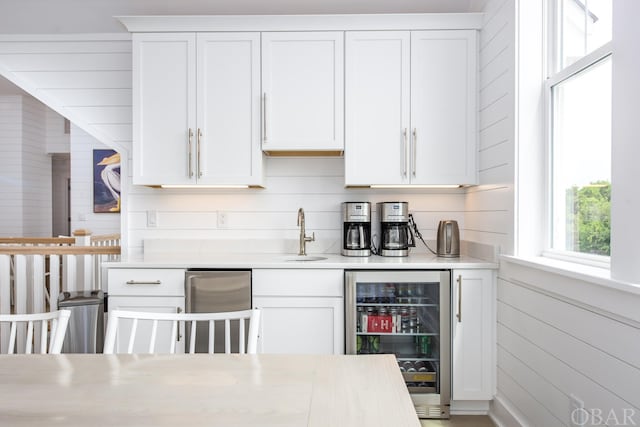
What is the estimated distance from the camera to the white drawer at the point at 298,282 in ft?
8.30

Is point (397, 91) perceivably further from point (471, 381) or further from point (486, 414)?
point (486, 414)

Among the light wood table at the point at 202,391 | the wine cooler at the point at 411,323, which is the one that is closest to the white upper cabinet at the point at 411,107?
the wine cooler at the point at 411,323

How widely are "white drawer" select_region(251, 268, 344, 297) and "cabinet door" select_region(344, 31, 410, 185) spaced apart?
2.10 ft

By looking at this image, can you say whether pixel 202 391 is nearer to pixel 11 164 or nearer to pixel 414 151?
pixel 414 151

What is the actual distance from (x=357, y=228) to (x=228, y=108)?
113 centimetres

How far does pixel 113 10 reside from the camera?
3201 mm

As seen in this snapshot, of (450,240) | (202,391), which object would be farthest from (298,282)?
(202,391)

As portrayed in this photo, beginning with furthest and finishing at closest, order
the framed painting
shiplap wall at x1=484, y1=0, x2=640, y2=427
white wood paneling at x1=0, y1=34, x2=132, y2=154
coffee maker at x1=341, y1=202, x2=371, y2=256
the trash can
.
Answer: the framed painting < white wood paneling at x1=0, y1=34, x2=132, y2=154 < coffee maker at x1=341, y1=202, x2=371, y2=256 < the trash can < shiplap wall at x1=484, y1=0, x2=640, y2=427

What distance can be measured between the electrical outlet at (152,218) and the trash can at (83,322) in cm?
59

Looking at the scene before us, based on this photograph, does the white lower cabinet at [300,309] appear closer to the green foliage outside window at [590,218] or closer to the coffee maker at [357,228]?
the coffee maker at [357,228]

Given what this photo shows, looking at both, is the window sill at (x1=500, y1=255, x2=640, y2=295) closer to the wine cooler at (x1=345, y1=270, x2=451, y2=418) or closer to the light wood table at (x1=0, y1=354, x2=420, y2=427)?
the wine cooler at (x1=345, y1=270, x2=451, y2=418)

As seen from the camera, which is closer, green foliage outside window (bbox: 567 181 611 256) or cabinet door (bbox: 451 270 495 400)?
green foliage outside window (bbox: 567 181 611 256)

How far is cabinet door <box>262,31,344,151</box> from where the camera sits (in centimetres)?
277

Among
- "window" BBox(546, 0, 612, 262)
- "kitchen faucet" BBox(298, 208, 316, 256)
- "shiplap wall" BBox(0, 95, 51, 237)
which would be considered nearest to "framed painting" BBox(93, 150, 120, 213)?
"shiplap wall" BBox(0, 95, 51, 237)
